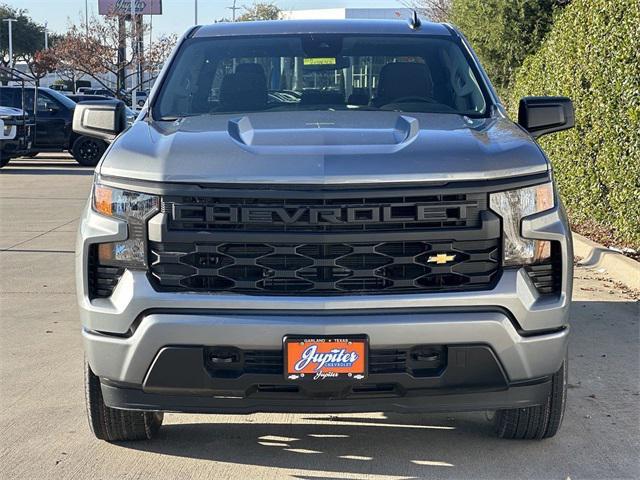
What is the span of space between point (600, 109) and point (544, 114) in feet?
16.6

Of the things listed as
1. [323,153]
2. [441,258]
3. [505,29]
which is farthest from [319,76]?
[505,29]

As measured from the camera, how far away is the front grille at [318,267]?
399 cm

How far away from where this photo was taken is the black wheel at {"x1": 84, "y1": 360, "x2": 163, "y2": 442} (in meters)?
4.49

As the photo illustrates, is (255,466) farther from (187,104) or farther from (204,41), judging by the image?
(204,41)

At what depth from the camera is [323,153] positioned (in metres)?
4.08

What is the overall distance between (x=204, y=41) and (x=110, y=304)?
230 cm

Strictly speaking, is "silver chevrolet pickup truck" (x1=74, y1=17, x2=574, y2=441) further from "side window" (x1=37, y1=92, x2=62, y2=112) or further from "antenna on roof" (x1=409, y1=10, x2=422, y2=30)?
"side window" (x1=37, y1=92, x2=62, y2=112)

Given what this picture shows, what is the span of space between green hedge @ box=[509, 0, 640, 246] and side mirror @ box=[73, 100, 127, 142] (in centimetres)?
512

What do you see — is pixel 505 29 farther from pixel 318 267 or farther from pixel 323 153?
pixel 318 267

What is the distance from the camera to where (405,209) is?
4.01m

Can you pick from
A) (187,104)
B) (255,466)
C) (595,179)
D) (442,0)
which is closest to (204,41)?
(187,104)

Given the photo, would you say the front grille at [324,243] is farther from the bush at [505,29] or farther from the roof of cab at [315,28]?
the bush at [505,29]

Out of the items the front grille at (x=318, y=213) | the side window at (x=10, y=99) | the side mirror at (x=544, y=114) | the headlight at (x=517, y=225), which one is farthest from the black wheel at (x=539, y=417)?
the side window at (x=10, y=99)

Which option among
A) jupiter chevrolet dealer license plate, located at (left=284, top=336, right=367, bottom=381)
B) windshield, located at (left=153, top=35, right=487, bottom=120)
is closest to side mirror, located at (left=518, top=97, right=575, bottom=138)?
windshield, located at (left=153, top=35, right=487, bottom=120)
